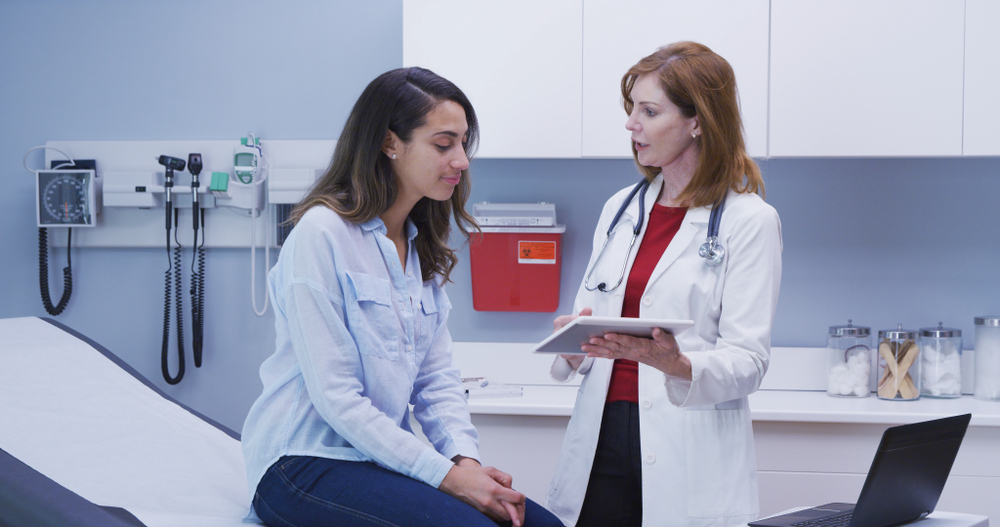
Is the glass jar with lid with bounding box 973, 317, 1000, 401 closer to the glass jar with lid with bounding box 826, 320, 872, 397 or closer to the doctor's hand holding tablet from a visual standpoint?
the glass jar with lid with bounding box 826, 320, 872, 397

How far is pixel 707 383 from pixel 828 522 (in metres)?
0.31

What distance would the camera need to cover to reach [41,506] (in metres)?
1.15

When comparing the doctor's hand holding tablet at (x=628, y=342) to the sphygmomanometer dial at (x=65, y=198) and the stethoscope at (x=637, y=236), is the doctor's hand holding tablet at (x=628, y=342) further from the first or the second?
the sphygmomanometer dial at (x=65, y=198)

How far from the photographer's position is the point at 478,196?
2541 mm

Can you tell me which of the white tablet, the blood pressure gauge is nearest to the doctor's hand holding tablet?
the white tablet

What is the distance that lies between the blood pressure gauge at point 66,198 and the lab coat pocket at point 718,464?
215cm

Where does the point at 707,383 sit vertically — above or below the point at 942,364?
above

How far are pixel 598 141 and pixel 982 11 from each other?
112cm

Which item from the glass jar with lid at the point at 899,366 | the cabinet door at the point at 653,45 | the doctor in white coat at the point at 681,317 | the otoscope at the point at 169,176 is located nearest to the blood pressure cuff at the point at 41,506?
the doctor in white coat at the point at 681,317

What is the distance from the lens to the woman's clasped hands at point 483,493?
1195mm

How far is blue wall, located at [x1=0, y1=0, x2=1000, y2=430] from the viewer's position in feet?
7.90

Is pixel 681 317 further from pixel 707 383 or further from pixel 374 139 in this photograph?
pixel 374 139

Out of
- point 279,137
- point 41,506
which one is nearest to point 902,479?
point 41,506

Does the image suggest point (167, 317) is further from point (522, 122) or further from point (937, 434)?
point (937, 434)
